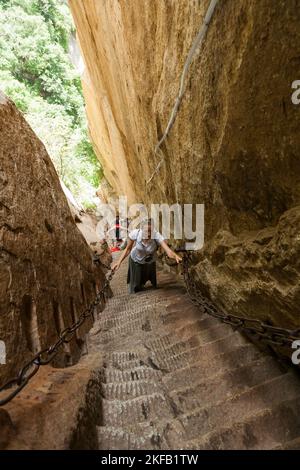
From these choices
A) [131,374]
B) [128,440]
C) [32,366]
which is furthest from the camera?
[131,374]

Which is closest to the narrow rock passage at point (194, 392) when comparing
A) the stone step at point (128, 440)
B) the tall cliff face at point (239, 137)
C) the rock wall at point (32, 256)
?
the stone step at point (128, 440)

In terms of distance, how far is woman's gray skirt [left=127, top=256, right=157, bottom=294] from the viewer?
5.64 metres

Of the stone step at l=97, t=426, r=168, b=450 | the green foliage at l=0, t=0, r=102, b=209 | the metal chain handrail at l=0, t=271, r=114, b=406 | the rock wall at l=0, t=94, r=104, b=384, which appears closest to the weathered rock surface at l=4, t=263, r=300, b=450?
the stone step at l=97, t=426, r=168, b=450

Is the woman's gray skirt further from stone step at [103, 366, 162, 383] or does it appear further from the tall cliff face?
stone step at [103, 366, 162, 383]

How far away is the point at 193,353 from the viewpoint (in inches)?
112

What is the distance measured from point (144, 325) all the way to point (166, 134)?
2.65 metres

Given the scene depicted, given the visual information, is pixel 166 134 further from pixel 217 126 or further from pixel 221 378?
pixel 221 378

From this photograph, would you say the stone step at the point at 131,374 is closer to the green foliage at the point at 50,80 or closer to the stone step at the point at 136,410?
the stone step at the point at 136,410

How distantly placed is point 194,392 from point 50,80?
73.7 ft

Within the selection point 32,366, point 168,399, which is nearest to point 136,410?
point 168,399

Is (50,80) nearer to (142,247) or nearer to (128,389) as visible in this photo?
(142,247)

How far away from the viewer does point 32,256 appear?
3.00m

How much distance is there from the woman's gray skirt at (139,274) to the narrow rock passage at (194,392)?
2036 mm

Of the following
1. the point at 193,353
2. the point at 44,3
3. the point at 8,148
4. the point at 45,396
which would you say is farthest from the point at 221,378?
the point at 44,3
